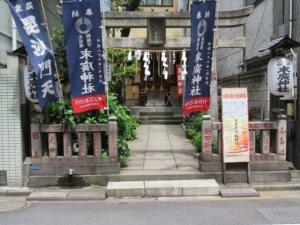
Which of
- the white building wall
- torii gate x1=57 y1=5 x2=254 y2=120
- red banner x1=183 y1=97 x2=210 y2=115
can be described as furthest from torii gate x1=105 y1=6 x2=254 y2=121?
the white building wall

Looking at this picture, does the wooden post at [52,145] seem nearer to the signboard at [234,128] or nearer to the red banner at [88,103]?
the red banner at [88,103]

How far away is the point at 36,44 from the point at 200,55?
14.6ft

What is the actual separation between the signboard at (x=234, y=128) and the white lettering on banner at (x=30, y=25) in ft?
16.8

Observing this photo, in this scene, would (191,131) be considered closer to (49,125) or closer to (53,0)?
(49,125)

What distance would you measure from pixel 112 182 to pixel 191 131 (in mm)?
7083

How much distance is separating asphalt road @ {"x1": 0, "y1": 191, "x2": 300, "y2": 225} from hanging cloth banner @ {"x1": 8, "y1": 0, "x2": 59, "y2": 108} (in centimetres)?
282

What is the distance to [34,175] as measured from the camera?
930 cm

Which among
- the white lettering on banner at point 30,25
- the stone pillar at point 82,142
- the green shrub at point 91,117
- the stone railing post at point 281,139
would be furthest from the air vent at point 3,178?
the stone railing post at point 281,139

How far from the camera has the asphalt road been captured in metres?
6.91

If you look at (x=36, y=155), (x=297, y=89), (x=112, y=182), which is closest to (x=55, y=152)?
(x=36, y=155)

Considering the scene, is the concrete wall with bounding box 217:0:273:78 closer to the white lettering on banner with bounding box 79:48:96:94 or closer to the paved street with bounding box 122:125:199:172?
the paved street with bounding box 122:125:199:172

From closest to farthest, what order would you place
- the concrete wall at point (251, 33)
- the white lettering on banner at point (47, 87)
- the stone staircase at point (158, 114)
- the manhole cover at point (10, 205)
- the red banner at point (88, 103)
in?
the manhole cover at point (10, 205) < the white lettering on banner at point (47, 87) < the red banner at point (88, 103) < the concrete wall at point (251, 33) < the stone staircase at point (158, 114)

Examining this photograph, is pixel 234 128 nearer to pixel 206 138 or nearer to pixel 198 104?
pixel 206 138

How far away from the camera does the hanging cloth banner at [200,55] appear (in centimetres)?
970
